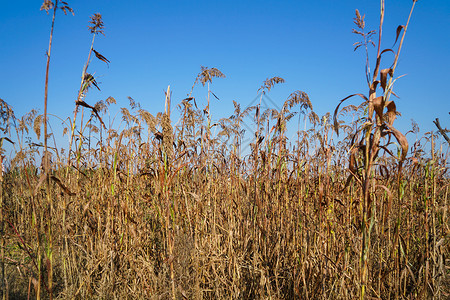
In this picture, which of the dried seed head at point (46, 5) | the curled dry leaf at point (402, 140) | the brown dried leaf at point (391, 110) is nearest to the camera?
the curled dry leaf at point (402, 140)

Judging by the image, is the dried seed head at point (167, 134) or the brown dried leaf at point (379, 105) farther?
the dried seed head at point (167, 134)

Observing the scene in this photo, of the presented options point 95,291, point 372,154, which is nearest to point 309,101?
point 372,154

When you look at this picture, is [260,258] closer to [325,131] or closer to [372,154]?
[325,131]

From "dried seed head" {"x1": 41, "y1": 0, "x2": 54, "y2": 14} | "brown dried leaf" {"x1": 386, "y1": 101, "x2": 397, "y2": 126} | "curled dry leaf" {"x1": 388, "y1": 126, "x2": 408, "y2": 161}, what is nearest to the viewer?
"curled dry leaf" {"x1": 388, "y1": 126, "x2": 408, "y2": 161}

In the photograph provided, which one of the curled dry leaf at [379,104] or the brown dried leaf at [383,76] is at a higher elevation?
the brown dried leaf at [383,76]

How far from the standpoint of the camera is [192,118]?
8.46 ft

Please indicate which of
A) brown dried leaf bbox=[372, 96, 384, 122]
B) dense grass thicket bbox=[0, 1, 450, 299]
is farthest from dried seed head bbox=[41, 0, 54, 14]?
brown dried leaf bbox=[372, 96, 384, 122]

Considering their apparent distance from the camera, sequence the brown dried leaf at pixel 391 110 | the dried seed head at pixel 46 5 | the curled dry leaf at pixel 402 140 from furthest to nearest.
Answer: the dried seed head at pixel 46 5
the brown dried leaf at pixel 391 110
the curled dry leaf at pixel 402 140

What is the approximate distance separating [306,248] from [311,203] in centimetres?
91

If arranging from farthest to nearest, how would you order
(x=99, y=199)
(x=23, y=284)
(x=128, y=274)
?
(x=99, y=199), (x=23, y=284), (x=128, y=274)

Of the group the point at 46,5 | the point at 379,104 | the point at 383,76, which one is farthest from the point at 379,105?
the point at 46,5

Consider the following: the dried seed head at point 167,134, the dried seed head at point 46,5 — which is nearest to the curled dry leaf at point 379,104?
the dried seed head at point 167,134

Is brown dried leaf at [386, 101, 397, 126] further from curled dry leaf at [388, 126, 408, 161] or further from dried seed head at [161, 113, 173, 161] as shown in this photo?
dried seed head at [161, 113, 173, 161]

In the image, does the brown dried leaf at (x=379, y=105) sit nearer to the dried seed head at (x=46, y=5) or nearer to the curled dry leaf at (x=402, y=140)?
the curled dry leaf at (x=402, y=140)
